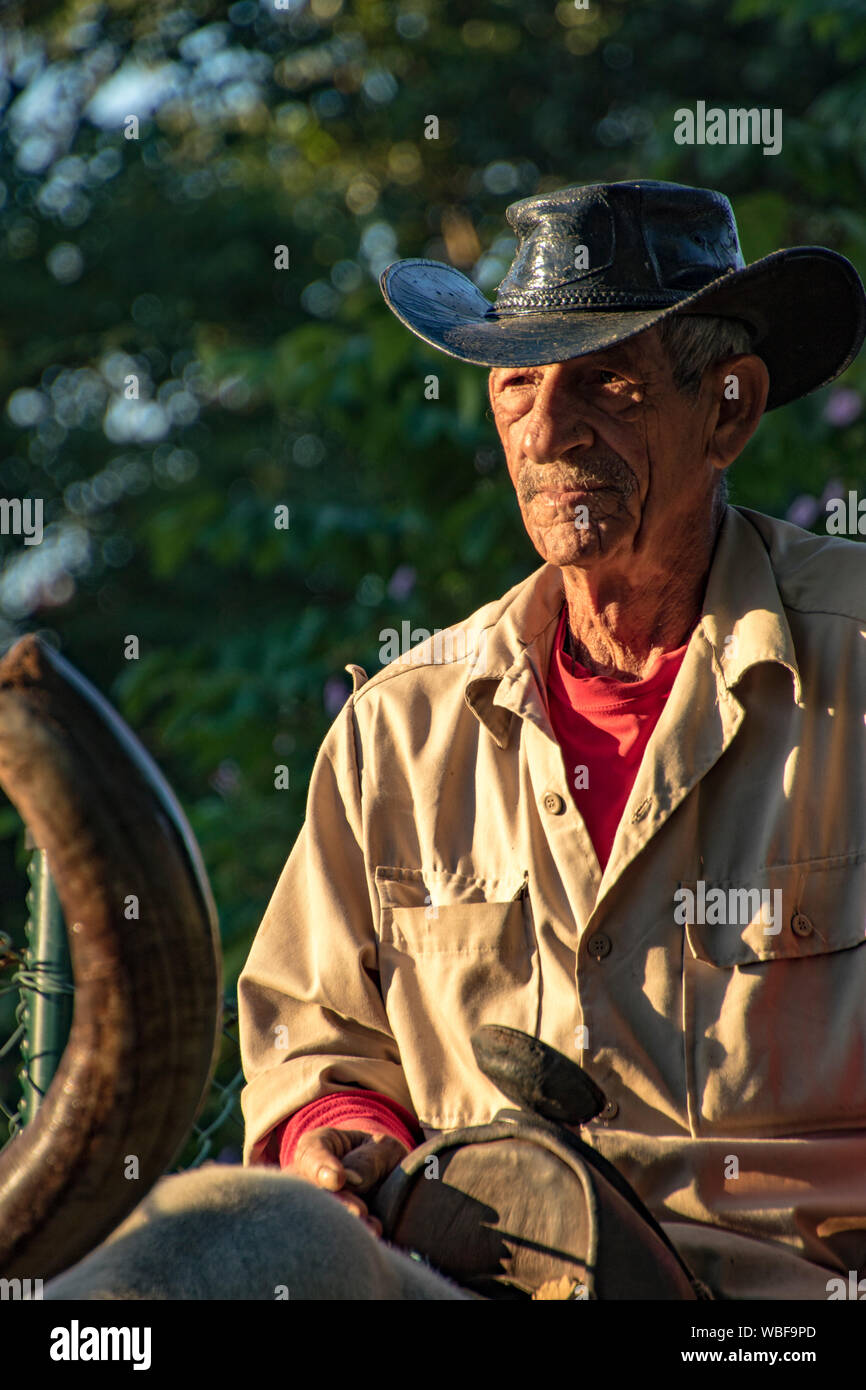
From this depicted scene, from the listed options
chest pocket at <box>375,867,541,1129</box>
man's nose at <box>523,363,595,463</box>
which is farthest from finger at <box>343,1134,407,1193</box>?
man's nose at <box>523,363,595,463</box>

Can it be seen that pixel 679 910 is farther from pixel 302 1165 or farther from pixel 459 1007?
pixel 302 1165

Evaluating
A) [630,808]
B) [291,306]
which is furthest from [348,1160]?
[291,306]

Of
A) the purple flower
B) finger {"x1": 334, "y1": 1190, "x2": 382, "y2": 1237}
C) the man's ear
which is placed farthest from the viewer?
the purple flower

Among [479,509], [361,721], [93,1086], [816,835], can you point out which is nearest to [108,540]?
[479,509]

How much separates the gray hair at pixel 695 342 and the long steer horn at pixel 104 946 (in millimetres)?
1467

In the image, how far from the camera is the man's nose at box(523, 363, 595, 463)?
94.2 inches

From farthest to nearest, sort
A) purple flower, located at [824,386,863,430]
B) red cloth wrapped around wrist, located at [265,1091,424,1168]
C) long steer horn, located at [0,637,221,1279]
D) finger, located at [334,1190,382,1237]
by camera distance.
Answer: purple flower, located at [824,386,863,430], red cloth wrapped around wrist, located at [265,1091,424,1168], finger, located at [334,1190,382,1237], long steer horn, located at [0,637,221,1279]

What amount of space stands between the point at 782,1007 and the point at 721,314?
3.55ft

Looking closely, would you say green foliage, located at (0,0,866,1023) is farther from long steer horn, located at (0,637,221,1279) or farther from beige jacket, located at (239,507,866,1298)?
long steer horn, located at (0,637,221,1279)

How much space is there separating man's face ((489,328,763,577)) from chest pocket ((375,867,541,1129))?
1.80 ft

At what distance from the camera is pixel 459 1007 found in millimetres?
2330

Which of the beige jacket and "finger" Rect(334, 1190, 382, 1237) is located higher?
the beige jacket

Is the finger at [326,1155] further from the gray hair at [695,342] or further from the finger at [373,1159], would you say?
the gray hair at [695,342]

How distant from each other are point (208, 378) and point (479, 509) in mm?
1259
